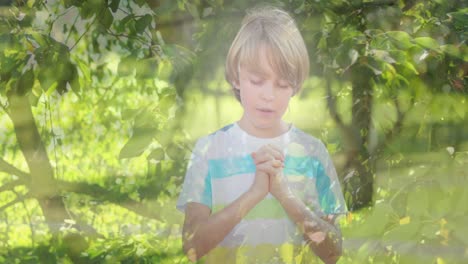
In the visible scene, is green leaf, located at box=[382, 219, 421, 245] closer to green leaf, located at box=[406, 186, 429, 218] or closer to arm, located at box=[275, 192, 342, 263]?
green leaf, located at box=[406, 186, 429, 218]

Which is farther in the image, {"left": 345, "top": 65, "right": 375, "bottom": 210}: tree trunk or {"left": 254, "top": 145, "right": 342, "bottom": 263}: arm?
{"left": 345, "top": 65, "right": 375, "bottom": 210}: tree trunk

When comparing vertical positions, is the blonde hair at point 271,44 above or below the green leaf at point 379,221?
above

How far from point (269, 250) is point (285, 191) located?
21 centimetres

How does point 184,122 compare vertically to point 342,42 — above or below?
below

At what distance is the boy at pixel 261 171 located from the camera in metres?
2.99

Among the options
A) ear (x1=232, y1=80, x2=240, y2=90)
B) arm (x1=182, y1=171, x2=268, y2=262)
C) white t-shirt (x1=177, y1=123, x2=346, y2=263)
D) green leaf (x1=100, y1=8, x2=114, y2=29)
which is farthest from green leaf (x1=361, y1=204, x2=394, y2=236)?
green leaf (x1=100, y1=8, x2=114, y2=29)

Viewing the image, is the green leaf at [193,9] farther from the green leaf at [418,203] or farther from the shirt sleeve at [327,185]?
the green leaf at [418,203]

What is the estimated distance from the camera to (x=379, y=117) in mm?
3121

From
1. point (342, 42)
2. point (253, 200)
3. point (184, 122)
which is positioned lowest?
point (253, 200)

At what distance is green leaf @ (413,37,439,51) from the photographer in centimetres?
303

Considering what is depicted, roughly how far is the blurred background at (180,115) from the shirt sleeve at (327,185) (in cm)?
4

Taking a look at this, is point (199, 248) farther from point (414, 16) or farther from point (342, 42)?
point (414, 16)

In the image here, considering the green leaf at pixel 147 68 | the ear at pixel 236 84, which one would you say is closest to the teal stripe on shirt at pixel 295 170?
the ear at pixel 236 84

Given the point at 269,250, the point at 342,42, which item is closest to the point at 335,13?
the point at 342,42
